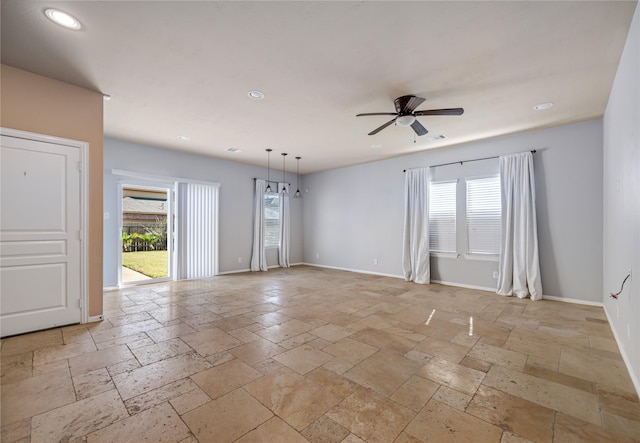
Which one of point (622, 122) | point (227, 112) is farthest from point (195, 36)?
point (622, 122)

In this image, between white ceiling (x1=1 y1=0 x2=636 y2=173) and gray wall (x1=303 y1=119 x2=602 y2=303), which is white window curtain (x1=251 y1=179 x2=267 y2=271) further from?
white ceiling (x1=1 y1=0 x2=636 y2=173)

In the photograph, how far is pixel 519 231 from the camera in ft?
16.2

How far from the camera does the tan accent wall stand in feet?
9.84

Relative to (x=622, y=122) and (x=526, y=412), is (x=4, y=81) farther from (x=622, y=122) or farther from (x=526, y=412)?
(x=622, y=122)

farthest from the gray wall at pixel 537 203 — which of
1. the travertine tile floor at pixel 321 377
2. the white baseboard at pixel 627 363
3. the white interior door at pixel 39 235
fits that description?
the white interior door at pixel 39 235

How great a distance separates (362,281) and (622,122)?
4.69 meters

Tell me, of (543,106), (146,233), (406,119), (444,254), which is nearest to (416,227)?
(444,254)

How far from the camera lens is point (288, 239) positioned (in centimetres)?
852

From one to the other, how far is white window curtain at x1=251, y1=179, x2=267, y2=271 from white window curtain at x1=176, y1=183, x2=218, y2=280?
3.59ft

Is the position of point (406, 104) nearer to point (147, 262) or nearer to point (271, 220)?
point (271, 220)

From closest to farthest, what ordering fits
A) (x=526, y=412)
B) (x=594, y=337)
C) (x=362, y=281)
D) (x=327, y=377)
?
(x=526, y=412) < (x=327, y=377) < (x=594, y=337) < (x=362, y=281)

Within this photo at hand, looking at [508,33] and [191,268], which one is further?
[191,268]

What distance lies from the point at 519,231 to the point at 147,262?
9089mm

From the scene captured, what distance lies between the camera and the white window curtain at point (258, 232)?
767cm
